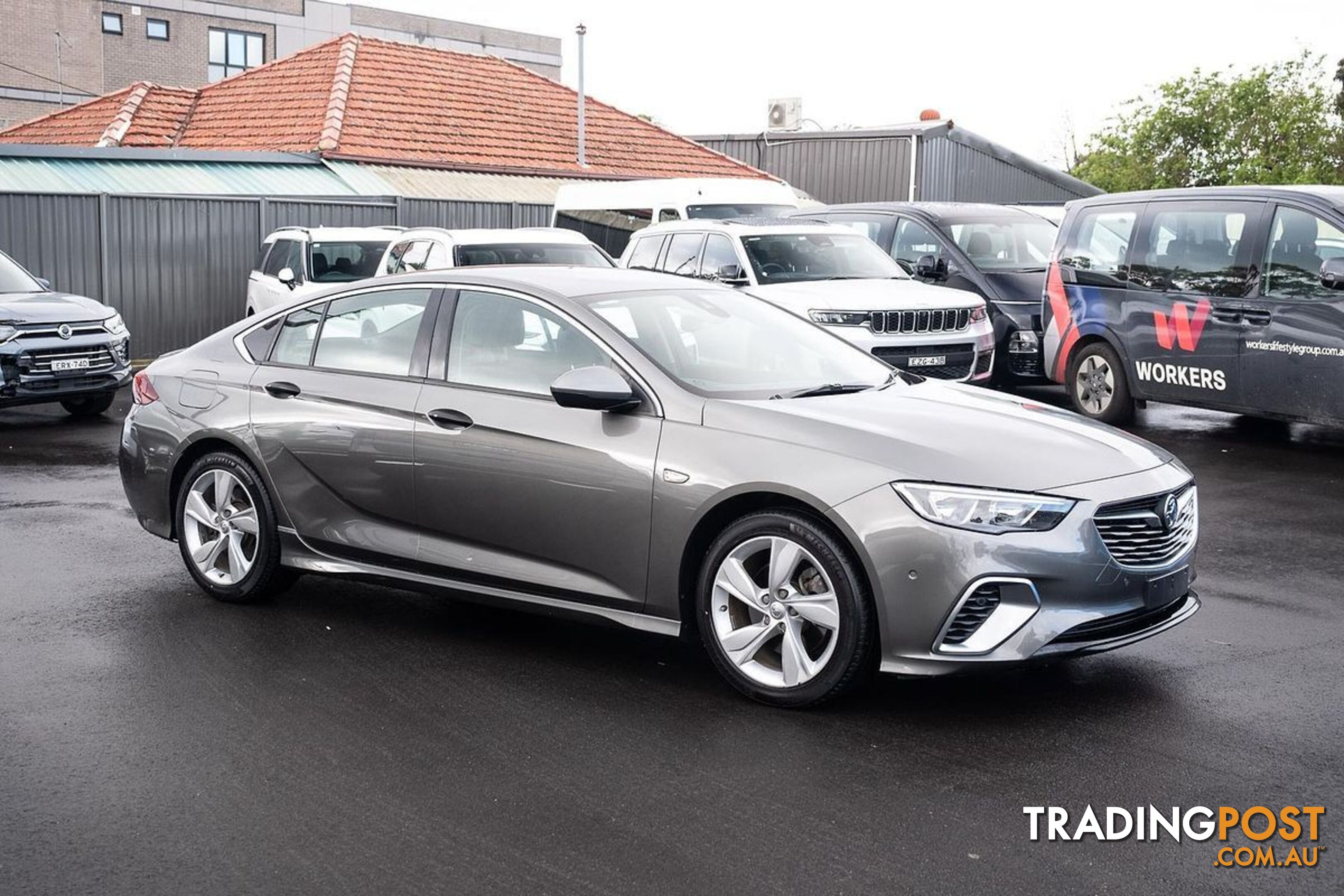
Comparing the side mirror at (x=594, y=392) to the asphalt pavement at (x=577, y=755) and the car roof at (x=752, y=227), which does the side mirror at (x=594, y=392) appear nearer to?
the asphalt pavement at (x=577, y=755)

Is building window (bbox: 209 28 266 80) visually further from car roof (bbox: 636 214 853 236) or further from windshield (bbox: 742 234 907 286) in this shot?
windshield (bbox: 742 234 907 286)

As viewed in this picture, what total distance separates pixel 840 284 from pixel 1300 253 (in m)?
3.97

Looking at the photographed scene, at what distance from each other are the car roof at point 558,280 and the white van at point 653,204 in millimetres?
9963

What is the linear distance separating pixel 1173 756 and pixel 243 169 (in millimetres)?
20137

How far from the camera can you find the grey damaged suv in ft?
42.5

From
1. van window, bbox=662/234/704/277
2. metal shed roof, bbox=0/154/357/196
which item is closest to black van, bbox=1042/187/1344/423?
van window, bbox=662/234/704/277

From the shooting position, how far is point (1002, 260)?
51.9 ft

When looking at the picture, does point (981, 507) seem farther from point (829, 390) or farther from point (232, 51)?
point (232, 51)

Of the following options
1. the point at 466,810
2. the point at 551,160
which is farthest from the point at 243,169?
the point at 466,810

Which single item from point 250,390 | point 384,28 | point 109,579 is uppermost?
point 384,28

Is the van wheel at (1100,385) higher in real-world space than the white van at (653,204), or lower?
lower

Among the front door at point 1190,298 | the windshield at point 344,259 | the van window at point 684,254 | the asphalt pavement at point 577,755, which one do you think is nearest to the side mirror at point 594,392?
the asphalt pavement at point 577,755

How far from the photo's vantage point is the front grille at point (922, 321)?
42.6 ft

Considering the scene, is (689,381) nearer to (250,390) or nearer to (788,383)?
(788,383)
